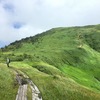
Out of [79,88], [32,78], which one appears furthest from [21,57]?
[79,88]

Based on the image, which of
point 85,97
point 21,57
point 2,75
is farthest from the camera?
point 21,57

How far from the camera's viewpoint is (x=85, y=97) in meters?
78.9

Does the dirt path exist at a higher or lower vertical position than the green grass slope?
lower

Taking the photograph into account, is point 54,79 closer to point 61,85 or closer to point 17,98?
point 61,85

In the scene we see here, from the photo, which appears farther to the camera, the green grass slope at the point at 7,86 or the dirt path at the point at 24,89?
the dirt path at the point at 24,89

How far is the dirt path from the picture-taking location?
244 ft

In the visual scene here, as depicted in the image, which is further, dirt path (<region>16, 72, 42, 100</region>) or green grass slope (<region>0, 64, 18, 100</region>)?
dirt path (<region>16, 72, 42, 100</region>)

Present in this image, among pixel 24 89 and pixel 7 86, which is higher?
pixel 7 86

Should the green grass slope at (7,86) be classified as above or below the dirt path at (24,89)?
above

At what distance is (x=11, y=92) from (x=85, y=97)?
60.0 feet

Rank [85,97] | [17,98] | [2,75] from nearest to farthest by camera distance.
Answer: [17,98] → [85,97] → [2,75]

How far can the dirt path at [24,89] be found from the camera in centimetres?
7446

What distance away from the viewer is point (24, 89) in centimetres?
8125

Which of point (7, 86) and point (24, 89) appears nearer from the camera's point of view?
point (24, 89)
